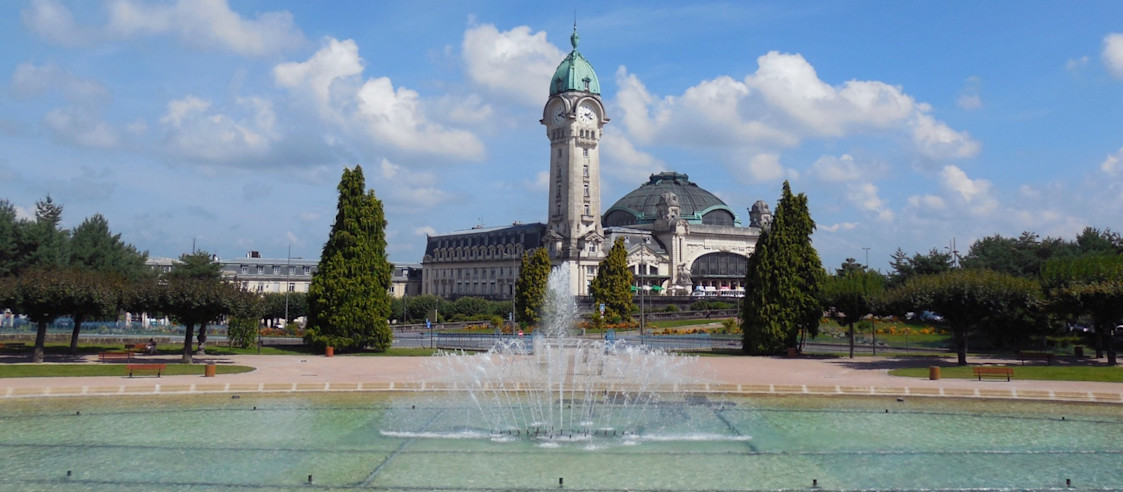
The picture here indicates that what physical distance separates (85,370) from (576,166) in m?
84.5

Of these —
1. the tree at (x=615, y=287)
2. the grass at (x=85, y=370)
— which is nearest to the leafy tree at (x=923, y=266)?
the tree at (x=615, y=287)

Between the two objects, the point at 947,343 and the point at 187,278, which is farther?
the point at 947,343

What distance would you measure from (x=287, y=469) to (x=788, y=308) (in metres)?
34.2

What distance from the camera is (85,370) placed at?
106 feet

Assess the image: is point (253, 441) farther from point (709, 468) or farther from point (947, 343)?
point (947, 343)

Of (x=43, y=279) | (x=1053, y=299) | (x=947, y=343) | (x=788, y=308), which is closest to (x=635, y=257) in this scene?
(x=947, y=343)

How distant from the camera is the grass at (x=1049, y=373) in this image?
3183 cm

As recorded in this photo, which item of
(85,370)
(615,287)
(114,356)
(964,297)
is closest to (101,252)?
(114,356)

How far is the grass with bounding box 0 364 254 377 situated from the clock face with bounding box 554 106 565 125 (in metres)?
82.4

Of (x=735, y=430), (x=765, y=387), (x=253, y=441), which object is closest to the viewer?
(x=253, y=441)

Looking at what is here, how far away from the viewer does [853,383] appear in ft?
101

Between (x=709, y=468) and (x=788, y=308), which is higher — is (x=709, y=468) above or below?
below

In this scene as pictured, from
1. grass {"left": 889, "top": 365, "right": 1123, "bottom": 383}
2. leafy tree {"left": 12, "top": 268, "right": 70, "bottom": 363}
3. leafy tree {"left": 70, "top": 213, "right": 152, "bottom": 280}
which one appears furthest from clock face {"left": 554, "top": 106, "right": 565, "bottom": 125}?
grass {"left": 889, "top": 365, "right": 1123, "bottom": 383}

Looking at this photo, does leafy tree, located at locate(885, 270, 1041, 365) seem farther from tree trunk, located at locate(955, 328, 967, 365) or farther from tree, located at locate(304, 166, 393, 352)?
tree, located at locate(304, 166, 393, 352)
